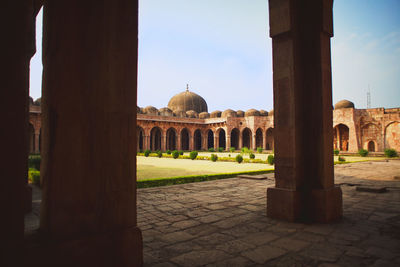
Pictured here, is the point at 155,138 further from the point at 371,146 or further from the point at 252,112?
the point at 371,146

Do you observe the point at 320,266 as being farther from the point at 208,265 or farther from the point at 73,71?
A: the point at 73,71

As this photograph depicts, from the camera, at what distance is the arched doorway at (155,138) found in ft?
108

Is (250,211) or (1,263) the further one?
(250,211)

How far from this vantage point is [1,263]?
1.34 m

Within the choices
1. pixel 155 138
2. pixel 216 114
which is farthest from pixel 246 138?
pixel 155 138

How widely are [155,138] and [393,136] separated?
93.2 ft

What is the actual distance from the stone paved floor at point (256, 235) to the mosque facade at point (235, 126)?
76.4 feet

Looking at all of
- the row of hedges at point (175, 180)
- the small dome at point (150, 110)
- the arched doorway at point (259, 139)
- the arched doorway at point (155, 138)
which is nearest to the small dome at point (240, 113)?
the arched doorway at point (259, 139)

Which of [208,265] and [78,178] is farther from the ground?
[78,178]

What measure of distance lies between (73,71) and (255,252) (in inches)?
84.4

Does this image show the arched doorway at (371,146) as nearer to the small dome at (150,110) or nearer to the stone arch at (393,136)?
the stone arch at (393,136)

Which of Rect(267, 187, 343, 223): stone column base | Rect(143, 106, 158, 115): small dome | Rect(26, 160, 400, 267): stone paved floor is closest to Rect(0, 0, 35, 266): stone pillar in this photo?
Rect(26, 160, 400, 267): stone paved floor

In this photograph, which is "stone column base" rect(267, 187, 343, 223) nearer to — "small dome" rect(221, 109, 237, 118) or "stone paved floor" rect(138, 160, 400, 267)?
"stone paved floor" rect(138, 160, 400, 267)

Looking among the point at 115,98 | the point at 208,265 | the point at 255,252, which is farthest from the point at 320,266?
the point at 115,98
